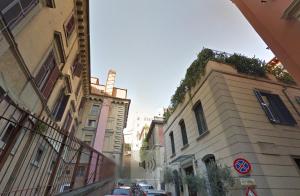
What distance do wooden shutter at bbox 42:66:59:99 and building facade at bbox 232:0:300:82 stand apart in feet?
34.1

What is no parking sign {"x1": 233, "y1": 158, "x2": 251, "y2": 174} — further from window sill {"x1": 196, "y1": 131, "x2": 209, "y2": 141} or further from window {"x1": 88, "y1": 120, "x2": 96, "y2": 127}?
window {"x1": 88, "y1": 120, "x2": 96, "y2": 127}

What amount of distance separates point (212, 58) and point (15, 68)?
31.9 feet

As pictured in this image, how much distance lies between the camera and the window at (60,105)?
1136 cm

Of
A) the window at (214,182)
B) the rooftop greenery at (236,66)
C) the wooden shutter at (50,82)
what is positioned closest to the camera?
the window at (214,182)

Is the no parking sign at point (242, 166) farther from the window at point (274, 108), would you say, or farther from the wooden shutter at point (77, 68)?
the wooden shutter at point (77, 68)

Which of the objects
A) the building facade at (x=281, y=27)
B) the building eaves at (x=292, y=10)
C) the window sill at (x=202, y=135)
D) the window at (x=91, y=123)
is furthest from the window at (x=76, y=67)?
the building eaves at (x=292, y=10)

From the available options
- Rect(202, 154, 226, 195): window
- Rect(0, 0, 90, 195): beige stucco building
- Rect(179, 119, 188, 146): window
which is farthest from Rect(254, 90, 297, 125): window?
Rect(0, 0, 90, 195): beige stucco building

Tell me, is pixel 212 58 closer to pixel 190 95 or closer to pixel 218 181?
pixel 190 95

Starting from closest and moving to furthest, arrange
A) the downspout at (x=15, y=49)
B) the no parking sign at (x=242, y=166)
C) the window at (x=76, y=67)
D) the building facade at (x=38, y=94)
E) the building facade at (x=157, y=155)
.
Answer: the building facade at (x=38, y=94) → the no parking sign at (x=242, y=166) → the downspout at (x=15, y=49) → the window at (x=76, y=67) → the building facade at (x=157, y=155)

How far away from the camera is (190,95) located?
11703 millimetres

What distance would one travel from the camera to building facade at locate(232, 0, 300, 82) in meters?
5.33

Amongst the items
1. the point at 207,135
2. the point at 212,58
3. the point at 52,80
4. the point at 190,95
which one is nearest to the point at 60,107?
the point at 52,80

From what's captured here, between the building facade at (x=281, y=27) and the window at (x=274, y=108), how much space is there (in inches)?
120

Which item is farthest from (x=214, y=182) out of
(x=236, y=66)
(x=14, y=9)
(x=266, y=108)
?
(x=14, y=9)
